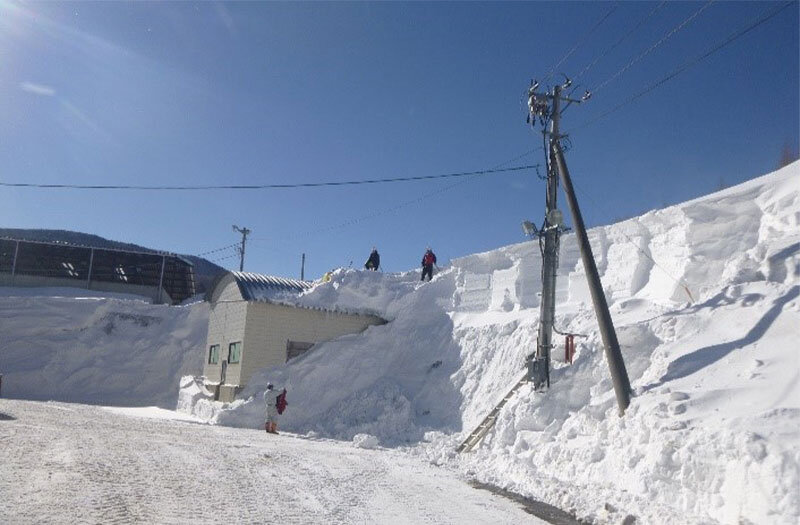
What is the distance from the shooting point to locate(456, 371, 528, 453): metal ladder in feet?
49.7

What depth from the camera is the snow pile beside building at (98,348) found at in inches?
1231

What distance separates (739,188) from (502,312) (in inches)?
324

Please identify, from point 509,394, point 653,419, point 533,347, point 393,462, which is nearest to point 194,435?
point 393,462

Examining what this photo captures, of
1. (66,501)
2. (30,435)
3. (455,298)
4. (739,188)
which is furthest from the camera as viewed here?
(455,298)

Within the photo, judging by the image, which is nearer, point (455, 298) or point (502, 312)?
point (502, 312)

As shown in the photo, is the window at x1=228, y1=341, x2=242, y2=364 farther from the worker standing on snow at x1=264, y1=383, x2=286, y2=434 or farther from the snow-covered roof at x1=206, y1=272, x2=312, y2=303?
the worker standing on snow at x1=264, y1=383, x2=286, y2=434

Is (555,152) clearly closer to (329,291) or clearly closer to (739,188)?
(739,188)

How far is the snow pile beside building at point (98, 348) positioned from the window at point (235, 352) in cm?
809

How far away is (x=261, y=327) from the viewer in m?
22.8

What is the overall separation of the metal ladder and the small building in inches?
353

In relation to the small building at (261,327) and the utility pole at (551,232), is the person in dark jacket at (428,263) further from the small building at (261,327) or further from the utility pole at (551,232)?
the utility pole at (551,232)

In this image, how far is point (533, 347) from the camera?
18.3 metres

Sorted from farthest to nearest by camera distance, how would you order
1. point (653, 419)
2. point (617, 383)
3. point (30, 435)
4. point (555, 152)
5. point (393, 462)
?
point (555, 152)
point (393, 462)
point (30, 435)
point (617, 383)
point (653, 419)

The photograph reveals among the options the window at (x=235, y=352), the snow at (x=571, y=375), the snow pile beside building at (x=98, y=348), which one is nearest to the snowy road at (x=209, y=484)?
the snow at (x=571, y=375)
